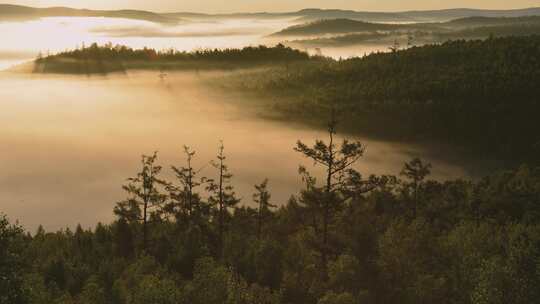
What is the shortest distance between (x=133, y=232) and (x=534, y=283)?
2461 inches

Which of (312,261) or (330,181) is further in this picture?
(312,261)

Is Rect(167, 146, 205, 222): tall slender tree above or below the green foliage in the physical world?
below

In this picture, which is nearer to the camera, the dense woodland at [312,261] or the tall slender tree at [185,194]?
the dense woodland at [312,261]

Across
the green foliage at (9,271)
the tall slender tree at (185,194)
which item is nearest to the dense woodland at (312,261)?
the green foliage at (9,271)

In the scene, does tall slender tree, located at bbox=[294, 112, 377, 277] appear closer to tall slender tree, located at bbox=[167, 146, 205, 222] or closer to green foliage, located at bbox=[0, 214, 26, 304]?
green foliage, located at bbox=[0, 214, 26, 304]

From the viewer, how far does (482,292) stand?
1401 inches

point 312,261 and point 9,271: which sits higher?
point 9,271

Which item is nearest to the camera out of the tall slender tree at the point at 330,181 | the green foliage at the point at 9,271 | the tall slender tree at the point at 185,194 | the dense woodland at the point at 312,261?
the green foliage at the point at 9,271

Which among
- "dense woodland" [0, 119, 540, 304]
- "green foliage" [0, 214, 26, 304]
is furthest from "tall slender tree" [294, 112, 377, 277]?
"green foliage" [0, 214, 26, 304]

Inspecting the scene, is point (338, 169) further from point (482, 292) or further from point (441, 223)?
point (441, 223)

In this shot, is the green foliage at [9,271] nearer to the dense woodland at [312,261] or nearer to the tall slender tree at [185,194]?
the dense woodland at [312,261]

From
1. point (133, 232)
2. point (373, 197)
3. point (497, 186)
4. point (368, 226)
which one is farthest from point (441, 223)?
point (368, 226)

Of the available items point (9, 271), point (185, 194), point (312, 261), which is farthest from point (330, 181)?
point (185, 194)

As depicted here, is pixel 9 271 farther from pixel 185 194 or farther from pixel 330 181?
pixel 185 194
